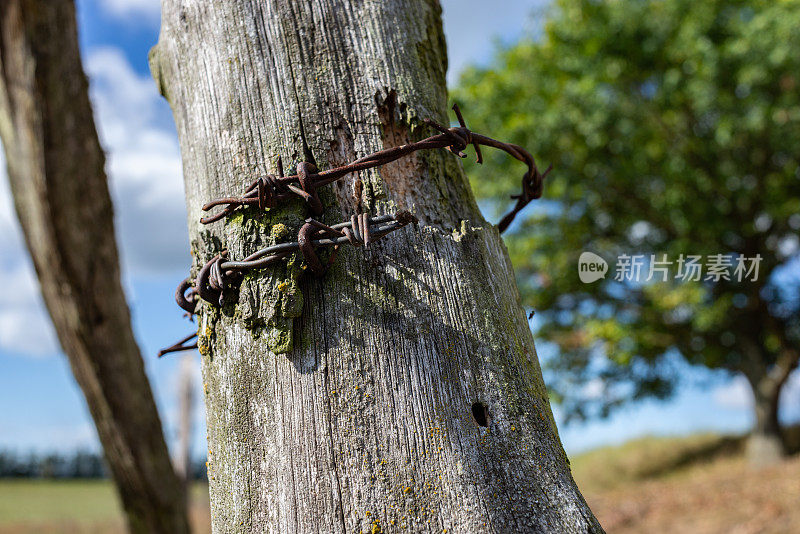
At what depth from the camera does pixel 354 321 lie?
1091mm

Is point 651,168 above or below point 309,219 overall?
above

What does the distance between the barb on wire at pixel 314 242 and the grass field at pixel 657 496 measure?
7.54 m

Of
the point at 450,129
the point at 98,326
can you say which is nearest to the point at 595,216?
the point at 98,326

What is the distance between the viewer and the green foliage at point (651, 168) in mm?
9953

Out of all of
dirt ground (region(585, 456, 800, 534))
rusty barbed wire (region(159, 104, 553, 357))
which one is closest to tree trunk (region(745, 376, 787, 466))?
dirt ground (region(585, 456, 800, 534))

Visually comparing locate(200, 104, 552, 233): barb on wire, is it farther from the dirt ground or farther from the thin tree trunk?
the thin tree trunk

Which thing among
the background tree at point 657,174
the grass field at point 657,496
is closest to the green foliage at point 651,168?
the background tree at point 657,174

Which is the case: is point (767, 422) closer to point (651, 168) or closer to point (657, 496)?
point (657, 496)

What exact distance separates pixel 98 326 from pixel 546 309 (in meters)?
10.1

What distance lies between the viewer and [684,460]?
14180 mm

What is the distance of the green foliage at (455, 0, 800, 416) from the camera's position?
392 inches

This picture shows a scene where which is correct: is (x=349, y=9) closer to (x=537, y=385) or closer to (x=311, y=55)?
(x=311, y=55)

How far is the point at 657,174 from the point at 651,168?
26cm
